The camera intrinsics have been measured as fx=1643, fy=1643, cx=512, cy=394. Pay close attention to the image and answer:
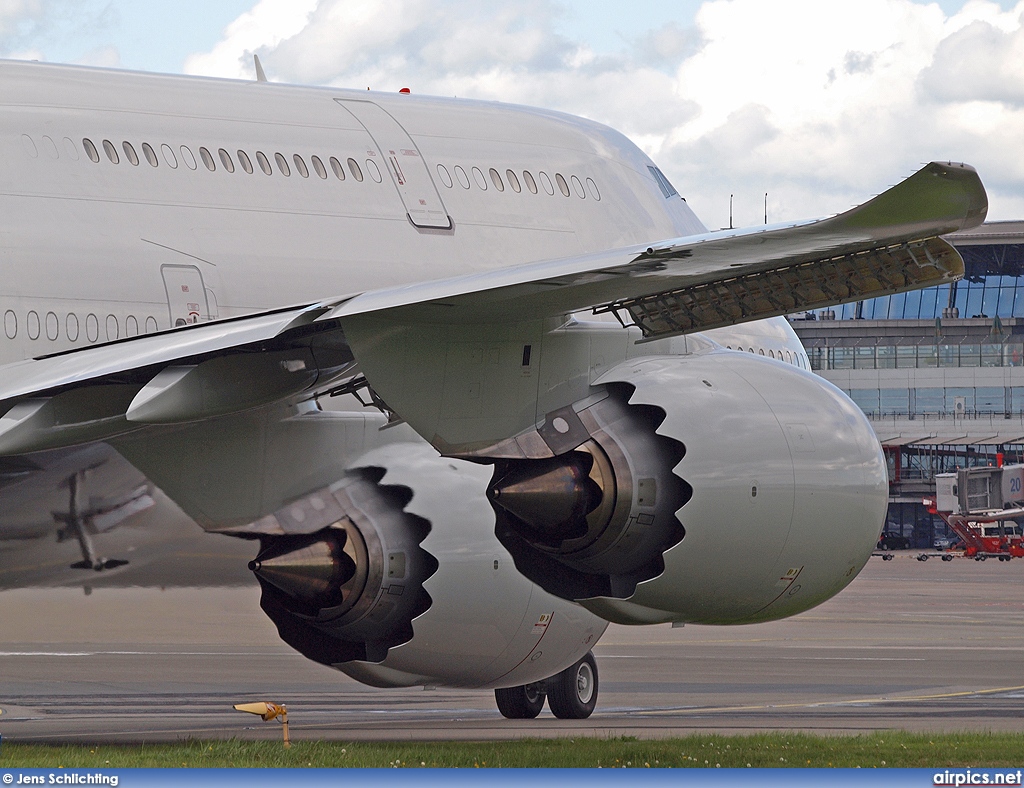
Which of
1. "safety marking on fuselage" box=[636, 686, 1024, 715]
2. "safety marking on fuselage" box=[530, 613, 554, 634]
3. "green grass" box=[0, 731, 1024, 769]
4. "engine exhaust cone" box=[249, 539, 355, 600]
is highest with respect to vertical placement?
"engine exhaust cone" box=[249, 539, 355, 600]

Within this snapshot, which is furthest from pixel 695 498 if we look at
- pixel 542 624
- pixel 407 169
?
pixel 407 169

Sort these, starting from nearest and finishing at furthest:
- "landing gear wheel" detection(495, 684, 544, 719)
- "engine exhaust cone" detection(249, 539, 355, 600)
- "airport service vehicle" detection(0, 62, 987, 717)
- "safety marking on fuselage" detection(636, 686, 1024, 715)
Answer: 1. "airport service vehicle" detection(0, 62, 987, 717)
2. "engine exhaust cone" detection(249, 539, 355, 600)
3. "landing gear wheel" detection(495, 684, 544, 719)
4. "safety marking on fuselage" detection(636, 686, 1024, 715)

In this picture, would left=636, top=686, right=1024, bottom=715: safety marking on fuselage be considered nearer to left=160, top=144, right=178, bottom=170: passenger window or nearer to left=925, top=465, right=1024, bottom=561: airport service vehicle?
left=160, top=144, right=178, bottom=170: passenger window

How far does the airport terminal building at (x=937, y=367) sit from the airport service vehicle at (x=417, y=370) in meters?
76.1

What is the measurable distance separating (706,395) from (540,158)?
453 centimetres

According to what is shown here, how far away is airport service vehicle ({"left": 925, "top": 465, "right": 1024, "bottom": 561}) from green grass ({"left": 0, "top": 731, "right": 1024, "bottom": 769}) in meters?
61.1

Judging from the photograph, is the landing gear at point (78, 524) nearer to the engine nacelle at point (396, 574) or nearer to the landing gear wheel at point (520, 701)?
the engine nacelle at point (396, 574)

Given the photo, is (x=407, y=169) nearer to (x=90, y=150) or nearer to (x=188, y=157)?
(x=188, y=157)

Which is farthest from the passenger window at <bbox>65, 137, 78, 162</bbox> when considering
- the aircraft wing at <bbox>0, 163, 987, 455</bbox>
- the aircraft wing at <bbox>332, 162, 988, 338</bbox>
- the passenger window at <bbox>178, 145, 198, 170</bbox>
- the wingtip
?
the wingtip

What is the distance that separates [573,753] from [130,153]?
556 centimetres

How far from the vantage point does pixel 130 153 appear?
12.1 meters

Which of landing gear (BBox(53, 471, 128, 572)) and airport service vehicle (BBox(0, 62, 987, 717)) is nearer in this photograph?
airport service vehicle (BBox(0, 62, 987, 717))

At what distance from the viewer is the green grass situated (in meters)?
11.8

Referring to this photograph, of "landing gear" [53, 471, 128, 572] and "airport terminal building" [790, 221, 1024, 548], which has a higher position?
"airport terminal building" [790, 221, 1024, 548]
